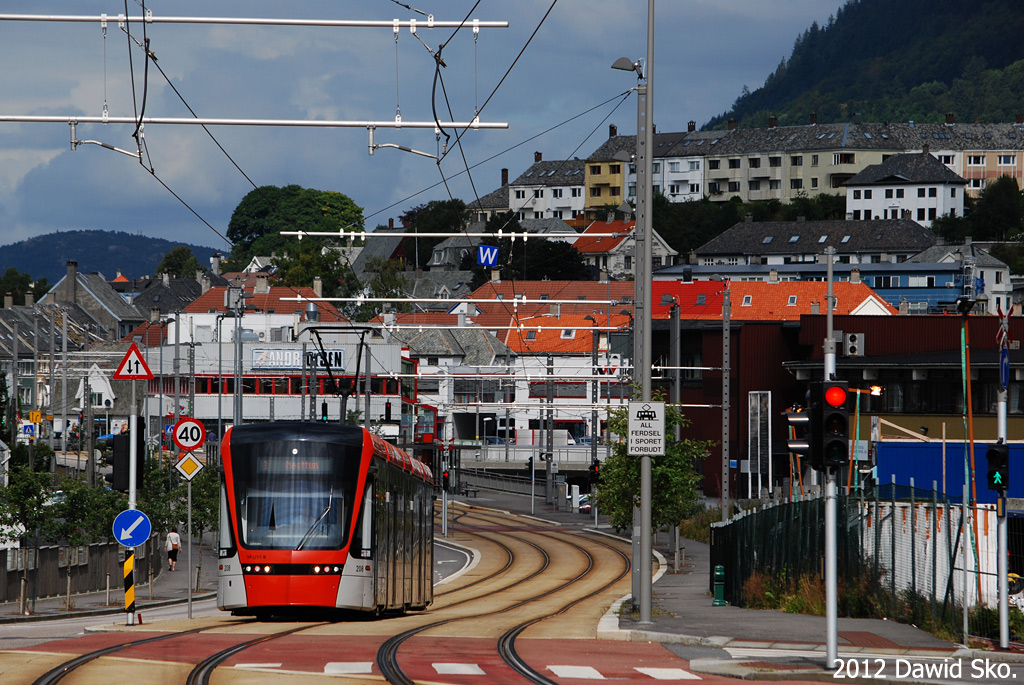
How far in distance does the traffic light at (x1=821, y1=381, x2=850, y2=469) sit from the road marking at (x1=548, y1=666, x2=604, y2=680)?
3.29m

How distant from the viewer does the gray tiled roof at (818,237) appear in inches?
5595

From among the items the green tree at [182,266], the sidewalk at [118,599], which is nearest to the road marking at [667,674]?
the sidewalk at [118,599]

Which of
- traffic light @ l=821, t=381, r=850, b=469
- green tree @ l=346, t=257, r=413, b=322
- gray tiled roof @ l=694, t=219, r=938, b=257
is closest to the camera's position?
traffic light @ l=821, t=381, r=850, b=469

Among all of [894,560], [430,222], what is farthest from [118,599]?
[430,222]

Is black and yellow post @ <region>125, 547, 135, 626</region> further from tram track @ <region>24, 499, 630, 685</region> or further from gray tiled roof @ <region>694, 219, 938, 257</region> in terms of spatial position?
gray tiled roof @ <region>694, 219, 938, 257</region>

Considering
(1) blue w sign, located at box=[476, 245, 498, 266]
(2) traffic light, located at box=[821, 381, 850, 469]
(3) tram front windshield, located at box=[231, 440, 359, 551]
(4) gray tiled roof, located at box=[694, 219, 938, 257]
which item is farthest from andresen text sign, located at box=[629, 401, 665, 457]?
(4) gray tiled roof, located at box=[694, 219, 938, 257]

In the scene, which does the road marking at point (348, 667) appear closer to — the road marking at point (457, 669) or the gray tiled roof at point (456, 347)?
the road marking at point (457, 669)

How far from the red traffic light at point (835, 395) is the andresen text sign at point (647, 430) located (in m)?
5.37

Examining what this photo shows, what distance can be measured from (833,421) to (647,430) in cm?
559

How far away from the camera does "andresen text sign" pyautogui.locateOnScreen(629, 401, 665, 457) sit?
2056 cm

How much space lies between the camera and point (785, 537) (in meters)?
25.8

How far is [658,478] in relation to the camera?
33625 millimetres

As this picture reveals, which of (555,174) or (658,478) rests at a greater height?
(555,174)

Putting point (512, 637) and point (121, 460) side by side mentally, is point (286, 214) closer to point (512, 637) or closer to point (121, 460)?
point (121, 460)
